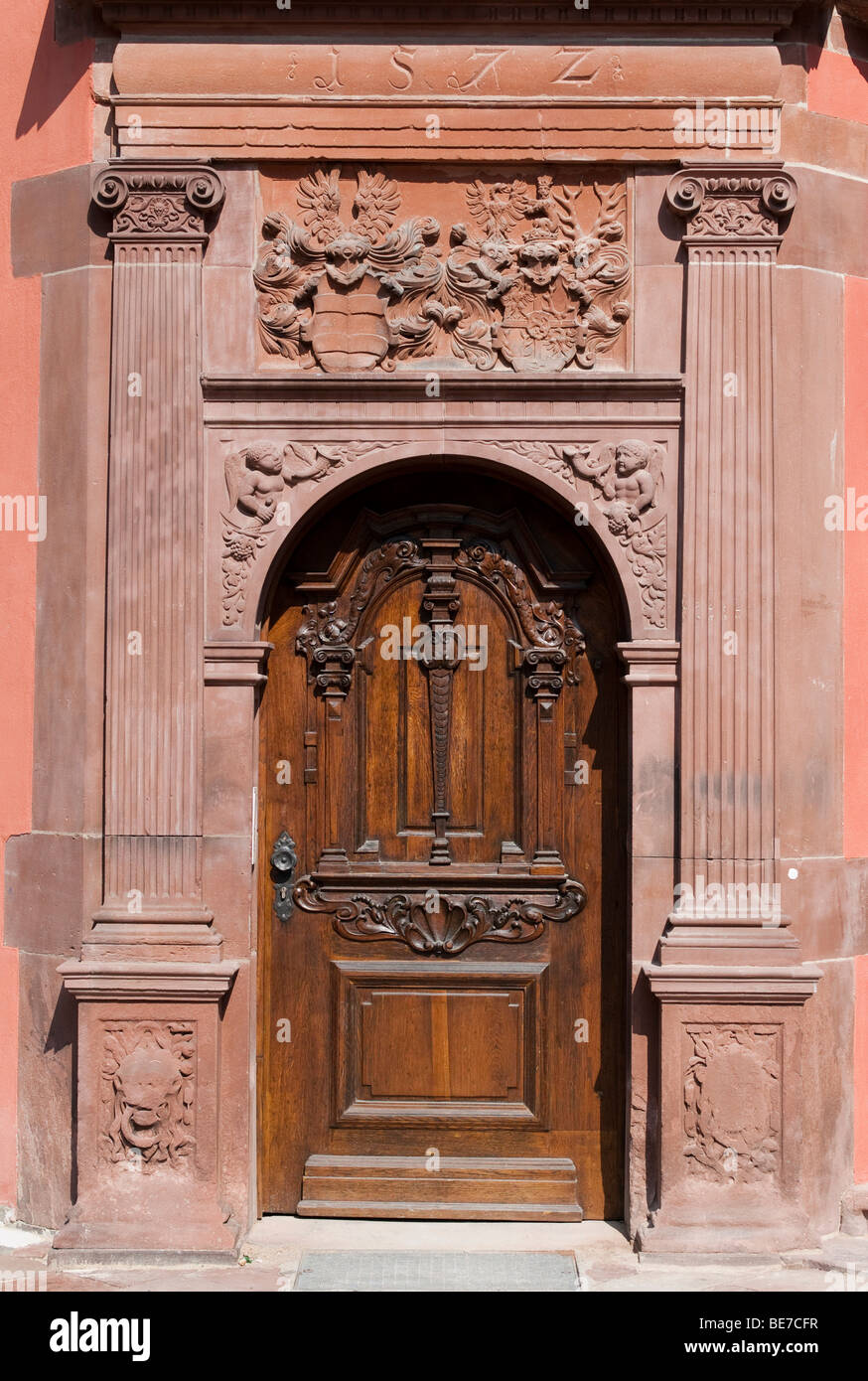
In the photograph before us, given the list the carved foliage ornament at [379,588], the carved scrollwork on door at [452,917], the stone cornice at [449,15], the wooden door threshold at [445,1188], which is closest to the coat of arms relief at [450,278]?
the stone cornice at [449,15]

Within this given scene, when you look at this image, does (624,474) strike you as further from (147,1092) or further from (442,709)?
(147,1092)

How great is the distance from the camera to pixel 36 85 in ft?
21.3

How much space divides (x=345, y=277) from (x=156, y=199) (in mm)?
888

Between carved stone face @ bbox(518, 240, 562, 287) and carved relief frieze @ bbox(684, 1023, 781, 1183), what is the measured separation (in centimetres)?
332

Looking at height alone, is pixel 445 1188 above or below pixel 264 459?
below

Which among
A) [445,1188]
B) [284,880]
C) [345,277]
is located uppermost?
[345,277]

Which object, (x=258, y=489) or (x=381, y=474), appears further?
(x=381, y=474)

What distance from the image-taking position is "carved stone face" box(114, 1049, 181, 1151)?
6.01 metres

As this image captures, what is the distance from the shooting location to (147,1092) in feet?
19.7

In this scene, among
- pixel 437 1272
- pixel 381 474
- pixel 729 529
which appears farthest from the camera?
pixel 381 474

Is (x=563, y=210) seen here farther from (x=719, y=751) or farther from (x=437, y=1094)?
(x=437, y=1094)

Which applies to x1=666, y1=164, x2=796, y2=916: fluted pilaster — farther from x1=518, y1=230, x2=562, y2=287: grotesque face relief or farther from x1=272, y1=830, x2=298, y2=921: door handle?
x1=272, y1=830, x2=298, y2=921: door handle

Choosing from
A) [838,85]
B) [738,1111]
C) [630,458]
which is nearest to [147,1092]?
[738,1111]

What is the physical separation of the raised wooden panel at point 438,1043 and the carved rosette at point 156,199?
333 cm
